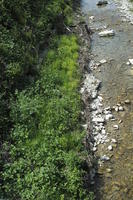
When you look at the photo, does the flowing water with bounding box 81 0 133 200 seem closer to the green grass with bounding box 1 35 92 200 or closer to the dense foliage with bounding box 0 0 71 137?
the green grass with bounding box 1 35 92 200

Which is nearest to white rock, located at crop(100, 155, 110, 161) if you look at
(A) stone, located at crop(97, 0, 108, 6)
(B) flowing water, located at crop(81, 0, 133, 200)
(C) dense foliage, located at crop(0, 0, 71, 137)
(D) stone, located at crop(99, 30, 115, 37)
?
(B) flowing water, located at crop(81, 0, 133, 200)

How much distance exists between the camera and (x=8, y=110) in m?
13.7

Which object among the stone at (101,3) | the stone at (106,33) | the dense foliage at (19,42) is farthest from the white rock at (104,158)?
the stone at (101,3)

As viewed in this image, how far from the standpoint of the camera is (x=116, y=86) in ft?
63.3

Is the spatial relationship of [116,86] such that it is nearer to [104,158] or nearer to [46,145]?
[104,158]

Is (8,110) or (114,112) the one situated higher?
(8,110)

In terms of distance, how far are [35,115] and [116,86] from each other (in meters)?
6.80

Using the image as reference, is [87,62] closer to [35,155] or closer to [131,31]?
[131,31]

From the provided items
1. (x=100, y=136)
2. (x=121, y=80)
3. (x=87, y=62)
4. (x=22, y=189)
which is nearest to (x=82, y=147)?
(x=100, y=136)

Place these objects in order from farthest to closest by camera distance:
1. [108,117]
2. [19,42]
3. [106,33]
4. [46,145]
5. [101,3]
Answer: [101,3]
[106,33]
[108,117]
[19,42]
[46,145]

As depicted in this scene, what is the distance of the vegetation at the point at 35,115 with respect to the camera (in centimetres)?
1135

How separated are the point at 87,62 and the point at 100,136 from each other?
806cm

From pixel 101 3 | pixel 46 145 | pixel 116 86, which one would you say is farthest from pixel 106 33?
pixel 46 145

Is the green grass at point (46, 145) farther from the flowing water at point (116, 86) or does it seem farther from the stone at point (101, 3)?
the stone at point (101, 3)
